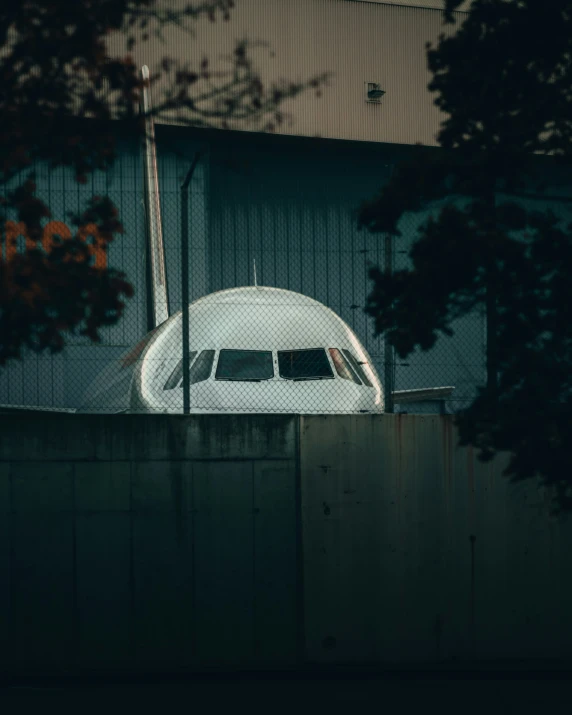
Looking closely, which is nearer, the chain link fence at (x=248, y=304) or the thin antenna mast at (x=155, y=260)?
the chain link fence at (x=248, y=304)

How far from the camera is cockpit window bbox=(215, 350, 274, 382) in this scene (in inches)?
525

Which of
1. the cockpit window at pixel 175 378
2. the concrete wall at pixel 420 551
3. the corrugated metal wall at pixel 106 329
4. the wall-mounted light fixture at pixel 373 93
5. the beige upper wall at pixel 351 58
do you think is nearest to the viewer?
the concrete wall at pixel 420 551

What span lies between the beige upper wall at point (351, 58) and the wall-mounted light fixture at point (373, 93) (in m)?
0.10

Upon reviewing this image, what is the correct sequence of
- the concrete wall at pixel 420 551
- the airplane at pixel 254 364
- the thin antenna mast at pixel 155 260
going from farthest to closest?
the thin antenna mast at pixel 155 260 < the airplane at pixel 254 364 < the concrete wall at pixel 420 551

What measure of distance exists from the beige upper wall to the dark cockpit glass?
13.8 m

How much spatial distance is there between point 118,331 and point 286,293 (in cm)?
1017

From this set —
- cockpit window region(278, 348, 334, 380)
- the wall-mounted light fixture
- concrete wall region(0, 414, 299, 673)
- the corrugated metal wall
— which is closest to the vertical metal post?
concrete wall region(0, 414, 299, 673)

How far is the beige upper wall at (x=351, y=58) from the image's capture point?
87.0ft

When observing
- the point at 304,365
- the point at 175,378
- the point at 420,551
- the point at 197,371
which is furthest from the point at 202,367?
the point at 420,551

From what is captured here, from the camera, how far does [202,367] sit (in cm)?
1355

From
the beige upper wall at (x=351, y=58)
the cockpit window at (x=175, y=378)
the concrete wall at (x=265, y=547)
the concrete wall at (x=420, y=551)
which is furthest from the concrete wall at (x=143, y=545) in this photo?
the beige upper wall at (x=351, y=58)

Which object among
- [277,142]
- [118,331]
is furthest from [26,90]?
[277,142]

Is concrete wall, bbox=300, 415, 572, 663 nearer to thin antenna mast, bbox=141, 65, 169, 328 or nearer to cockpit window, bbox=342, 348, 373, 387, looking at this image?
cockpit window, bbox=342, 348, 373, 387

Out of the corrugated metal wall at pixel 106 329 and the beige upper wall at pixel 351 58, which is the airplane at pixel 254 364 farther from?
the beige upper wall at pixel 351 58
